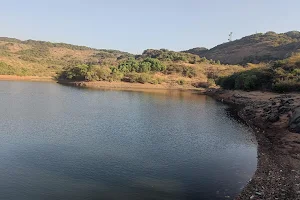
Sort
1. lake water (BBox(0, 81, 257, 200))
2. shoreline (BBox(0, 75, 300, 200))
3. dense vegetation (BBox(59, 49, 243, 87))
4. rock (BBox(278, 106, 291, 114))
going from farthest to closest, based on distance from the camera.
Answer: dense vegetation (BBox(59, 49, 243, 87)) → rock (BBox(278, 106, 291, 114)) → lake water (BBox(0, 81, 257, 200)) → shoreline (BBox(0, 75, 300, 200))

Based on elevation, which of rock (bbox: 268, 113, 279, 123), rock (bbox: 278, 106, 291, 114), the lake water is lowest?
the lake water

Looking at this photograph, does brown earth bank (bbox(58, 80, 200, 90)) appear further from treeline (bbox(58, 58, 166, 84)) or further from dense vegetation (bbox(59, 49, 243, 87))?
treeline (bbox(58, 58, 166, 84))

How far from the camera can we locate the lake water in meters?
18.2

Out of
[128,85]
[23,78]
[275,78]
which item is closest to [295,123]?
[275,78]

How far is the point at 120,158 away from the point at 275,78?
61.7 metres

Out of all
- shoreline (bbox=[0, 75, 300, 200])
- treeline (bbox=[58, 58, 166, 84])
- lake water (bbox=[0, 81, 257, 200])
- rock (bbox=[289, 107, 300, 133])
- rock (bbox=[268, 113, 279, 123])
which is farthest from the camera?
treeline (bbox=[58, 58, 166, 84])

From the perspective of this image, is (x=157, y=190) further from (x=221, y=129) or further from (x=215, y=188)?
(x=221, y=129)

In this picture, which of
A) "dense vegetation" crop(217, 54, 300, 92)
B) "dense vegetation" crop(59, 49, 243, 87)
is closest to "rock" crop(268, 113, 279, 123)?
"dense vegetation" crop(217, 54, 300, 92)

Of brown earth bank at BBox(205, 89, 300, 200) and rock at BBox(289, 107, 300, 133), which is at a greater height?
rock at BBox(289, 107, 300, 133)

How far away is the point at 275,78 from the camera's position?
248ft

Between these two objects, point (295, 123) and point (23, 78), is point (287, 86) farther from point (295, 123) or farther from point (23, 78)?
point (23, 78)

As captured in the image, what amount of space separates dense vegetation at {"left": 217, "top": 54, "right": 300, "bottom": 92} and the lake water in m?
31.8

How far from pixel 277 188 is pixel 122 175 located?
31.5 ft

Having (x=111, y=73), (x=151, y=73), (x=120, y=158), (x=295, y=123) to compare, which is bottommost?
(x=120, y=158)
